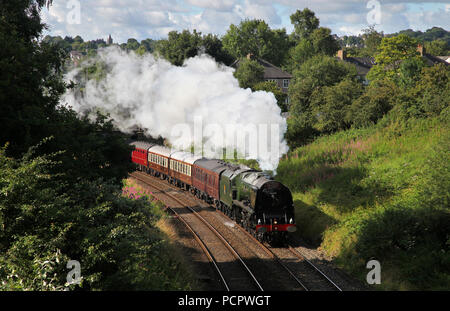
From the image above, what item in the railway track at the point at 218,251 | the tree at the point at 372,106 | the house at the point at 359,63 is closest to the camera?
the railway track at the point at 218,251

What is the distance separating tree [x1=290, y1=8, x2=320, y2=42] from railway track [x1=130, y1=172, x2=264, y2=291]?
84.7m

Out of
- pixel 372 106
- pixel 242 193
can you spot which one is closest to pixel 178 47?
pixel 372 106

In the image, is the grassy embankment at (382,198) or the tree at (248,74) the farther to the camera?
the tree at (248,74)

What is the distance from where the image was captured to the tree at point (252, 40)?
10344 centimetres

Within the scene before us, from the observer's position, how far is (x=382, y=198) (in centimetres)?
2219

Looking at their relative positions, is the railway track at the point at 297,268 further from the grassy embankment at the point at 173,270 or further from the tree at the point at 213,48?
the tree at the point at 213,48

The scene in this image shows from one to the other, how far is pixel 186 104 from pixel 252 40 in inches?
2898

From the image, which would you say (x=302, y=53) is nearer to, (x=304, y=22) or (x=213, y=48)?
(x=304, y=22)

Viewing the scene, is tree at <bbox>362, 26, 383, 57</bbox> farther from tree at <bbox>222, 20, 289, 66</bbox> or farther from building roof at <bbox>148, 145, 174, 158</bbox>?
building roof at <bbox>148, 145, 174, 158</bbox>

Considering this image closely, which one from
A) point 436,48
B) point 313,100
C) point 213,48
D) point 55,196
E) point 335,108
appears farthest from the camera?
point 436,48

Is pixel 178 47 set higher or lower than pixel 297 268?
higher

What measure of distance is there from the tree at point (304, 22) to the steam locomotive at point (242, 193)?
80.3 meters

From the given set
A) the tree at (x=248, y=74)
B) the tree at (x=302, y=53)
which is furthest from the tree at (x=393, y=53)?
the tree at (x=302, y=53)
